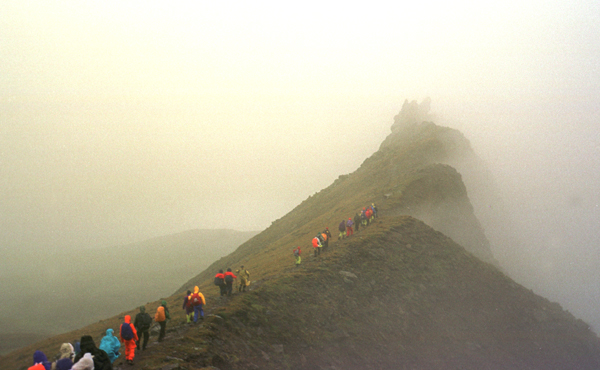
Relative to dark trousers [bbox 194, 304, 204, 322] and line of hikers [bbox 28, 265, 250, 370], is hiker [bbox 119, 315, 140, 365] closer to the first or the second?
line of hikers [bbox 28, 265, 250, 370]

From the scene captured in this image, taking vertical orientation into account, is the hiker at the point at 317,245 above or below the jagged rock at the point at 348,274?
above

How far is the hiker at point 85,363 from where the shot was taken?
8.03 metres

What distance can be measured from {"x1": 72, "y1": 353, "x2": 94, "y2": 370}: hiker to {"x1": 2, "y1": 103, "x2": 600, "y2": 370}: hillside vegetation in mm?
3483

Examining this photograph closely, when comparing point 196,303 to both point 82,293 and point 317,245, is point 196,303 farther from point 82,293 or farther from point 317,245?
point 82,293

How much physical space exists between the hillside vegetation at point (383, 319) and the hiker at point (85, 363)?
137 inches

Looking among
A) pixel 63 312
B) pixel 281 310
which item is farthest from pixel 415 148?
pixel 63 312

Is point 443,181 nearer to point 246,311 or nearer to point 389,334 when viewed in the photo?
point 389,334

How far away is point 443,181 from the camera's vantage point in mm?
50000

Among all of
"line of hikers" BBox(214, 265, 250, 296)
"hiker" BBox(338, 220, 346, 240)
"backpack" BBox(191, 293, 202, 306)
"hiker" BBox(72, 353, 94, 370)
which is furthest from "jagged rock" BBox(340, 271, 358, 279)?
"hiker" BBox(72, 353, 94, 370)

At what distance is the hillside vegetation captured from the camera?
1558 centimetres

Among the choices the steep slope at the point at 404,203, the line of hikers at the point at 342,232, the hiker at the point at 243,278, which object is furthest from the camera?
the steep slope at the point at 404,203

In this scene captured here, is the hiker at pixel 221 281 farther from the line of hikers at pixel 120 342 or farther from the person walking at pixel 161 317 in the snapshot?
the person walking at pixel 161 317

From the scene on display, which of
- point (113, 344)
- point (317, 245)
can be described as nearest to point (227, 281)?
point (113, 344)

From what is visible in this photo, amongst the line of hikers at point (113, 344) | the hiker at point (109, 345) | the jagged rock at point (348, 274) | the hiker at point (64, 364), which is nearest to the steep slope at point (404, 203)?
the jagged rock at point (348, 274)
